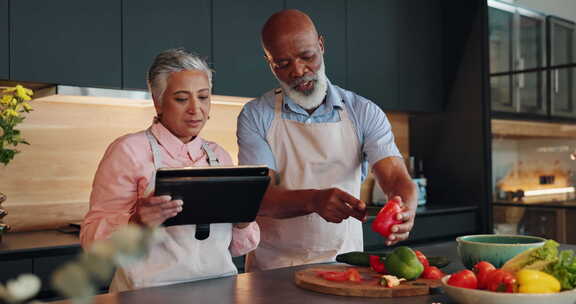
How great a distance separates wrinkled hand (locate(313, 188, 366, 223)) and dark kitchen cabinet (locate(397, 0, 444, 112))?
8.64 ft

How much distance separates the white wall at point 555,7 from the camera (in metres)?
4.04

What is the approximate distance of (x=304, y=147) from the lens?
2.26 meters

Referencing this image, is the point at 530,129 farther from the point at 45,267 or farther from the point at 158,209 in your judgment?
the point at 158,209

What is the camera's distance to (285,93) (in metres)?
2.25

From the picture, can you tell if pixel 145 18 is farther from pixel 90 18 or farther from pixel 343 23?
pixel 343 23

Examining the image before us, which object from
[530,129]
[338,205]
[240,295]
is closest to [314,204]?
[338,205]

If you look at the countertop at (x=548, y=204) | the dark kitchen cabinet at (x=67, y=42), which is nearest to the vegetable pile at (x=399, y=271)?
the dark kitchen cabinet at (x=67, y=42)

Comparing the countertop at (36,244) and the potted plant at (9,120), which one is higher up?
the potted plant at (9,120)

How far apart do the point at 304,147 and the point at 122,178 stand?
2.59ft

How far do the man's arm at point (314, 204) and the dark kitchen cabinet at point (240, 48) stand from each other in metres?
1.40

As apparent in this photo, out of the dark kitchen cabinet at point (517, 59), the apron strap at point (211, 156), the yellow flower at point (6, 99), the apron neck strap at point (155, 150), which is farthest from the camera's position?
the dark kitchen cabinet at point (517, 59)

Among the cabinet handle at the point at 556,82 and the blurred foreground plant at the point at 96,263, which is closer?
the blurred foreground plant at the point at 96,263

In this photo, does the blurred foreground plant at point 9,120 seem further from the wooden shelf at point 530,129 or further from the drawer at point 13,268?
the wooden shelf at point 530,129

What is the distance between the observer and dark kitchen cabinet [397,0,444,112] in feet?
14.5
